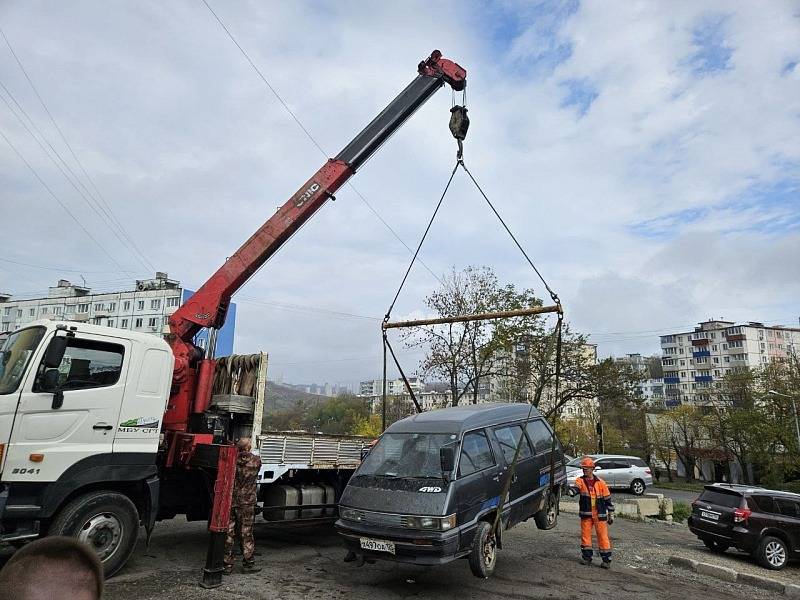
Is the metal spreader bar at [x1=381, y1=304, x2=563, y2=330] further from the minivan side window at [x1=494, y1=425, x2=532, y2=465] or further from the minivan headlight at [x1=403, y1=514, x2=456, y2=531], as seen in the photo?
the minivan headlight at [x1=403, y1=514, x2=456, y2=531]

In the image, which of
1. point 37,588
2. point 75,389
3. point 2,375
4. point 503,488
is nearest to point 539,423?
point 503,488

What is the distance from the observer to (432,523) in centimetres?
622

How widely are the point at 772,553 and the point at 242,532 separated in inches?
384

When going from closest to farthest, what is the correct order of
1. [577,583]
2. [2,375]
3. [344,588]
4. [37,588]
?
[37,588] → [2,375] → [344,588] → [577,583]

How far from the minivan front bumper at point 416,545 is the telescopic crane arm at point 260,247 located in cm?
322

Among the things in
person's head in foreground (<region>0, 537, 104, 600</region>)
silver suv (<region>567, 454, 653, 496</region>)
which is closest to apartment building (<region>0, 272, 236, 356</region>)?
silver suv (<region>567, 454, 653, 496</region>)

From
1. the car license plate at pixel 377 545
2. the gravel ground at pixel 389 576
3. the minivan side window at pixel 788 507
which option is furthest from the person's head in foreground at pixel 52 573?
the minivan side window at pixel 788 507

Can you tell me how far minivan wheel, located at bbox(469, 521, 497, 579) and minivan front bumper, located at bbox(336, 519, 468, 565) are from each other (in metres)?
0.21

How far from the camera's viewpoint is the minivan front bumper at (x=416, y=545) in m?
6.13

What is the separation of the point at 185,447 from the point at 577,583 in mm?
5541

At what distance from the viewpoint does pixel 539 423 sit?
29.8ft

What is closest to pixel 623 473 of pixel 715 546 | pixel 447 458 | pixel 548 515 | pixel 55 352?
pixel 715 546

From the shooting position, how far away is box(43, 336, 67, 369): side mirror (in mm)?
6246

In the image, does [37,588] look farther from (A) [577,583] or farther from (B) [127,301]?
(B) [127,301]
